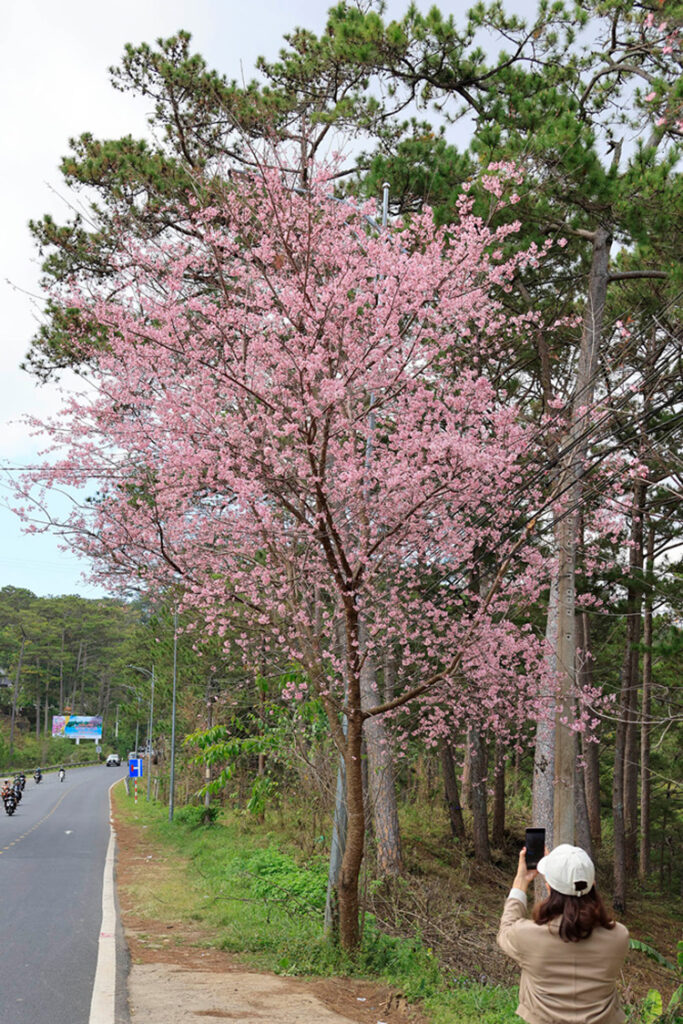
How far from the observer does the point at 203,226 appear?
30.5 feet

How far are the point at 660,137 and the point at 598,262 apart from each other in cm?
237

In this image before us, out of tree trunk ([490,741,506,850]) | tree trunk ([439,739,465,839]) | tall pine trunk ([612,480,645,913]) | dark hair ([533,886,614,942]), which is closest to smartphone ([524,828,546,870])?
dark hair ([533,886,614,942])

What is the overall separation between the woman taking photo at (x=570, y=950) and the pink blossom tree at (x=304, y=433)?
14.6 ft

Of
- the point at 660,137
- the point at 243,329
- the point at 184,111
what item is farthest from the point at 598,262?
the point at 243,329

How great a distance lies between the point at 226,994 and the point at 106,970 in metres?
1.66

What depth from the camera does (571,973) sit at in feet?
10.1

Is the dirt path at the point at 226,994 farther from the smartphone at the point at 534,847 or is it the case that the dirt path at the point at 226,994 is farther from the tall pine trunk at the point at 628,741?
the tall pine trunk at the point at 628,741

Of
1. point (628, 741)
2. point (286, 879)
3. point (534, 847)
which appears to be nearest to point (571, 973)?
point (534, 847)

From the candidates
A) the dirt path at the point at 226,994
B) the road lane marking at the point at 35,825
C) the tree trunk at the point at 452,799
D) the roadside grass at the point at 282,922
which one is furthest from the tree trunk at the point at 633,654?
the road lane marking at the point at 35,825

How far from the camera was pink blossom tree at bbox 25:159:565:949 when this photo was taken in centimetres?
812

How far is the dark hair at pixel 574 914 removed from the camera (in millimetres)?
3080

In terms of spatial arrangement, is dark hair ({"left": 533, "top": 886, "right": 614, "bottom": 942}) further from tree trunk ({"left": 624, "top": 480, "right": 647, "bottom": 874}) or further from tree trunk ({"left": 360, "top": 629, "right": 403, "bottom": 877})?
tree trunk ({"left": 624, "top": 480, "right": 647, "bottom": 874})

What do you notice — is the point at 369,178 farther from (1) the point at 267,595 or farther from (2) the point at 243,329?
(1) the point at 267,595

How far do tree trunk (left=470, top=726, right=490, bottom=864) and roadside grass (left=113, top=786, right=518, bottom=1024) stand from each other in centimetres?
478
